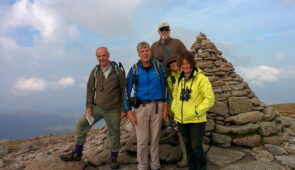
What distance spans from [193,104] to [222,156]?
3.64 metres

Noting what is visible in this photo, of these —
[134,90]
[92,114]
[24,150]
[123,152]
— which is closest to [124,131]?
[123,152]

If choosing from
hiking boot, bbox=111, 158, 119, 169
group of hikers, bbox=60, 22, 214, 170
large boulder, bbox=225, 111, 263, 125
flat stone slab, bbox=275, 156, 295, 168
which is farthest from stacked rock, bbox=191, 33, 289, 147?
hiking boot, bbox=111, 158, 119, 169

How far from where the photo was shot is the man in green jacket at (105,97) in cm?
662

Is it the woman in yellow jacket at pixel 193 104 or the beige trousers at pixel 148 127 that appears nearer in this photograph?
the woman in yellow jacket at pixel 193 104

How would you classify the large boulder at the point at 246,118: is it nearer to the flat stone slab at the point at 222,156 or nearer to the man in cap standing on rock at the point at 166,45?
the flat stone slab at the point at 222,156

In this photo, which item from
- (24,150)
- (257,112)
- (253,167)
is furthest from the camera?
(24,150)

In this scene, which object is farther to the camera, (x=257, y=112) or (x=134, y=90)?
(x=257, y=112)

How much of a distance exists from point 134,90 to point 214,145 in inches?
181

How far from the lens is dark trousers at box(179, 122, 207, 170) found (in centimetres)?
553

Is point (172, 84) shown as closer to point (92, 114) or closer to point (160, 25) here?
point (160, 25)

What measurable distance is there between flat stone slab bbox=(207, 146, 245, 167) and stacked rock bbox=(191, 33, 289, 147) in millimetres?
360

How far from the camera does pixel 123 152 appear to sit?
863 cm

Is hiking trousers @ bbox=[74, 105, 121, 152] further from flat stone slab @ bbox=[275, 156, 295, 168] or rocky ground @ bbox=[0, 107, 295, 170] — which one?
flat stone slab @ bbox=[275, 156, 295, 168]

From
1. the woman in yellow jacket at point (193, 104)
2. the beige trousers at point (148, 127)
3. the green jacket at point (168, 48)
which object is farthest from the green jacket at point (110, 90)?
the woman in yellow jacket at point (193, 104)
